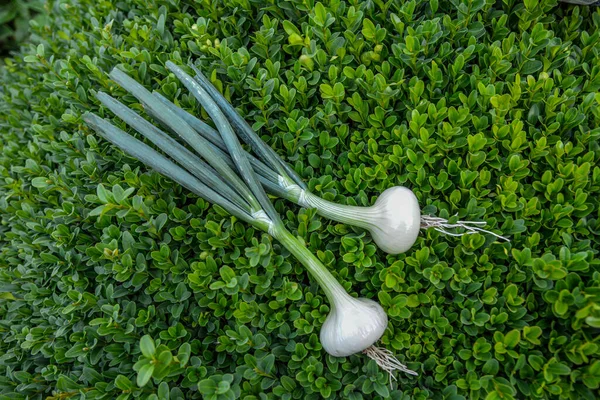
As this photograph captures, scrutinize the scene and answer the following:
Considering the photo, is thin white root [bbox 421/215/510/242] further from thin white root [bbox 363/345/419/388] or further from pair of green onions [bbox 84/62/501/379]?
thin white root [bbox 363/345/419/388]

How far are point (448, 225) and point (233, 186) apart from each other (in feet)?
2.18

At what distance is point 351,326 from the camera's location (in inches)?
49.8

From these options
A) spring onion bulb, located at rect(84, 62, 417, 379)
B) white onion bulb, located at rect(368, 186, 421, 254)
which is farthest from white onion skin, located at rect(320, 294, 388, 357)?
white onion bulb, located at rect(368, 186, 421, 254)

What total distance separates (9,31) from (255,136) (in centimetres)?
287

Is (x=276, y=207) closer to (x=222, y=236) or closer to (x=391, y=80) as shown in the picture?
(x=222, y=236)

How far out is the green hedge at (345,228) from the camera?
1288mm

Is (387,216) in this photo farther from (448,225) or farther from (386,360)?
(386,360)

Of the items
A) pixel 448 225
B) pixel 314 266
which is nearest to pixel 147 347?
pixel 314 266

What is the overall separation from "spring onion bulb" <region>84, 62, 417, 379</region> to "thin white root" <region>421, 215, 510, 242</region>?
0.94 feet

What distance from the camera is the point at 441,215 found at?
1.36 metres

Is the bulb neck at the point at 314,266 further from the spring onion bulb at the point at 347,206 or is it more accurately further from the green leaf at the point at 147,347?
the green leaf at the point at 147,347

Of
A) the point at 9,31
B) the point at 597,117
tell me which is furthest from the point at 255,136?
the point at 9,31

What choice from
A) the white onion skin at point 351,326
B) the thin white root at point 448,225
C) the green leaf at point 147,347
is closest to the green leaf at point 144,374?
the green leaf at point 147,347

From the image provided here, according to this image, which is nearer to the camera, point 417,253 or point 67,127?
point 417,253
